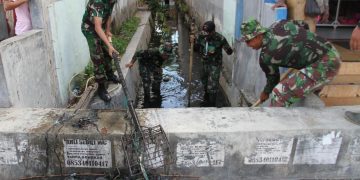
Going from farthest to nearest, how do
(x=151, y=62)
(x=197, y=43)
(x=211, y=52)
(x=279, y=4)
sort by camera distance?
(x=197, y=43) < (x=151, y=62) < (x=211, y=52) < (x=279, y=4)

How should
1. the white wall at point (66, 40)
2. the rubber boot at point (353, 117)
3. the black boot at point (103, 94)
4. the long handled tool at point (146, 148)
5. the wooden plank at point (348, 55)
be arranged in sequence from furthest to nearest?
the black boot at point (103, 94)
the white wall at point (66, 40)
the wooden plank at point (348, 55)
the rubber boot at point (353, 117)
the long handled tool at point (146, 148)

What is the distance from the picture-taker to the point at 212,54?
296 inches

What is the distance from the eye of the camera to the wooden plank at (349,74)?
469cm

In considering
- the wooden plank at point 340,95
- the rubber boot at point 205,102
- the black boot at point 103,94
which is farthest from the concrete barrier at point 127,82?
the wooden plank at point 340,95

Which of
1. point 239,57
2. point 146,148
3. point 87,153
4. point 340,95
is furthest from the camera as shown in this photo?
point 239,57

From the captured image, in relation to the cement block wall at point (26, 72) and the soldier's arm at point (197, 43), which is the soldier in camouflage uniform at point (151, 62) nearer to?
the soldier's arm at point (197, 43)

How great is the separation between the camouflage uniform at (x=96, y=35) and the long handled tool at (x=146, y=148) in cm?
207

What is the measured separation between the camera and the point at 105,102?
5.43 metres

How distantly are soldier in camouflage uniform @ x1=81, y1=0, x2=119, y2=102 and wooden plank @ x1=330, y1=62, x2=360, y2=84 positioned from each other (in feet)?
10.6

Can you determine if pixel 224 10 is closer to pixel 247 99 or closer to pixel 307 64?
pixel 247 99

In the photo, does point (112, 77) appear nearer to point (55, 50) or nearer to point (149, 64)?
point (55, 50)

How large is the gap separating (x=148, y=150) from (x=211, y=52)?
4.73 meters

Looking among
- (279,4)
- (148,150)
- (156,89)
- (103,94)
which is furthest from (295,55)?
(156,89)

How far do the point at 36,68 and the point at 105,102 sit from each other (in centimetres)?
130
